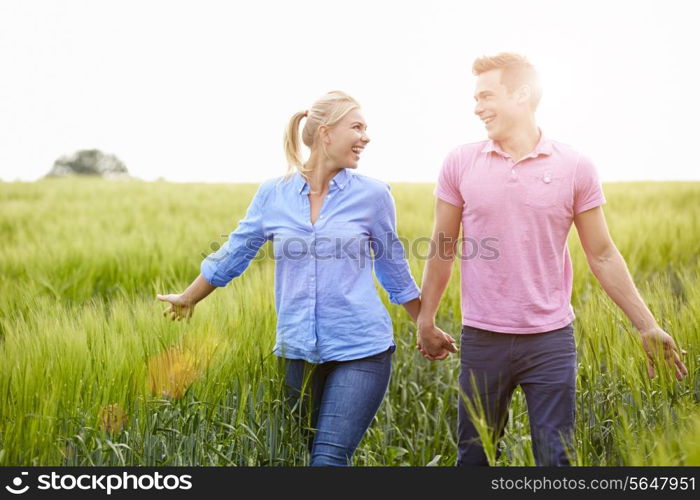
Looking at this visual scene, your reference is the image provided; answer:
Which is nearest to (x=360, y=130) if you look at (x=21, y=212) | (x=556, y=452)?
(x=556, y=452)

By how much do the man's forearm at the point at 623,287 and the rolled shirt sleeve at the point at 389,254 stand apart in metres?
0.58

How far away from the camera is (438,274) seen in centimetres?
209

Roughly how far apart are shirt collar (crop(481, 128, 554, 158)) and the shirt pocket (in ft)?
0.21

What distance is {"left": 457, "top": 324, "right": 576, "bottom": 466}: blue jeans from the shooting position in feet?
6.17

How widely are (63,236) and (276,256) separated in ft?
13.4

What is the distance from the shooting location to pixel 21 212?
7281 mm

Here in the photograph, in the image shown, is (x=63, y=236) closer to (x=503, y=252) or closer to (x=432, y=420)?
(x=432, y=420)

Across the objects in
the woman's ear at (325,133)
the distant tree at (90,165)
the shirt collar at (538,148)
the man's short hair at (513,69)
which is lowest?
the distant tree at (90,165)

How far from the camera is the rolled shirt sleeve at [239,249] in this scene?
7.16 feet

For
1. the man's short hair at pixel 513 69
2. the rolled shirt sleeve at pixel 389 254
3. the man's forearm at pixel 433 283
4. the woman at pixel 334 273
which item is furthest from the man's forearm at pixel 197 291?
the man's short hair at pixel 513 69
